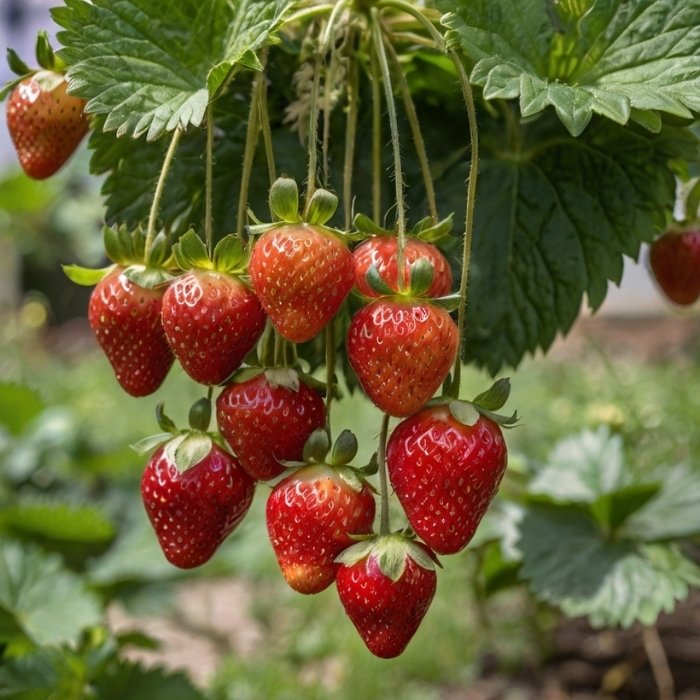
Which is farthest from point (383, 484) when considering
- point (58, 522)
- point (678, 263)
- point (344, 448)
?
point (58, 522)

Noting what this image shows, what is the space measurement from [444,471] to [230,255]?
212mm

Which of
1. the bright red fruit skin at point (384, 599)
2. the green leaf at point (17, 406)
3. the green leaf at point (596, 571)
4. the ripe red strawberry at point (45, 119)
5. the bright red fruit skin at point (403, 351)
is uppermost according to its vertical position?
the ripe red strawberry at point (45, 119)

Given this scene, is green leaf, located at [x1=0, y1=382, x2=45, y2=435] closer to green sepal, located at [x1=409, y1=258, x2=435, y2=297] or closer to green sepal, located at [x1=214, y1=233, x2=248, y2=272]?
green sepal, located at [x1=214, y1=233, x2=248, y2=272]

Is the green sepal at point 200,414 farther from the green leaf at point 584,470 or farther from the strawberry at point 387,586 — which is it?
the green leaf at point 584,470

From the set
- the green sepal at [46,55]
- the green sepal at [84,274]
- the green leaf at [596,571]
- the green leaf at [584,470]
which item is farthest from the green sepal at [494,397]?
the green leaf at [584,470]

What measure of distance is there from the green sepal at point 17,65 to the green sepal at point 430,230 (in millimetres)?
371

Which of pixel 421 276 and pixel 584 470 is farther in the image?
pixel 584 470

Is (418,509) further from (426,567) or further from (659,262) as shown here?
(659,262)

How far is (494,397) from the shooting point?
2.30 ft

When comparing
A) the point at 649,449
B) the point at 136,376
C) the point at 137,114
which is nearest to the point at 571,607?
the point at 136,376

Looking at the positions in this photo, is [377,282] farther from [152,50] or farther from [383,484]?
[152,50]

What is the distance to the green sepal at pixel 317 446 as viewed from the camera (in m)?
Answer: 0.71

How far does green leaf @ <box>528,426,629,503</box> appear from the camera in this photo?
4.80 feet

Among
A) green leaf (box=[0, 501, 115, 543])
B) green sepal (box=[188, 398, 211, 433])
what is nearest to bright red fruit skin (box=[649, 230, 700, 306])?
green sepal (box=[188, 398, 211, 433])
